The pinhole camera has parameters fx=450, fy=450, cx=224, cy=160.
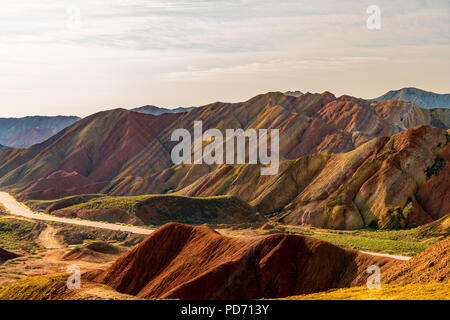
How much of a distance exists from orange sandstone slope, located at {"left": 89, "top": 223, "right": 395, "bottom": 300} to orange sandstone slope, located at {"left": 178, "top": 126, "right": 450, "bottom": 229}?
34657mm

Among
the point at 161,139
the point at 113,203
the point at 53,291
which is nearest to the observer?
the point at 53,291

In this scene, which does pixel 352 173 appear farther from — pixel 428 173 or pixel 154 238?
pixel 154 238

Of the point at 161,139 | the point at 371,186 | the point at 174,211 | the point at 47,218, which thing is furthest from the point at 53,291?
the point at 161,139

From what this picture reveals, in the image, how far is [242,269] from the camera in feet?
98.5

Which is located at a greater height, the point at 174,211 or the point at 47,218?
the point at 174,211

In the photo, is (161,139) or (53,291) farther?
(161,139)

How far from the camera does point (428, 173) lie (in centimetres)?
6544

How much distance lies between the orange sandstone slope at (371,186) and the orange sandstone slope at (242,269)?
114 ft

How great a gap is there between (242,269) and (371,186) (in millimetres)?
42542

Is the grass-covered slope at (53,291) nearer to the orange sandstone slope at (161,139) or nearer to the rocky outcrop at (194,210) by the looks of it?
the rocky outcrop at (194,210)

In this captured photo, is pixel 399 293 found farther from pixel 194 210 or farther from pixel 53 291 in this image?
pixel 194 210

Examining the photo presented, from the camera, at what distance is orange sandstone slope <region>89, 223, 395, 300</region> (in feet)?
95.3

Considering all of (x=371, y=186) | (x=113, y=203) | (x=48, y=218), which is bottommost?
(x=48, y=218)
